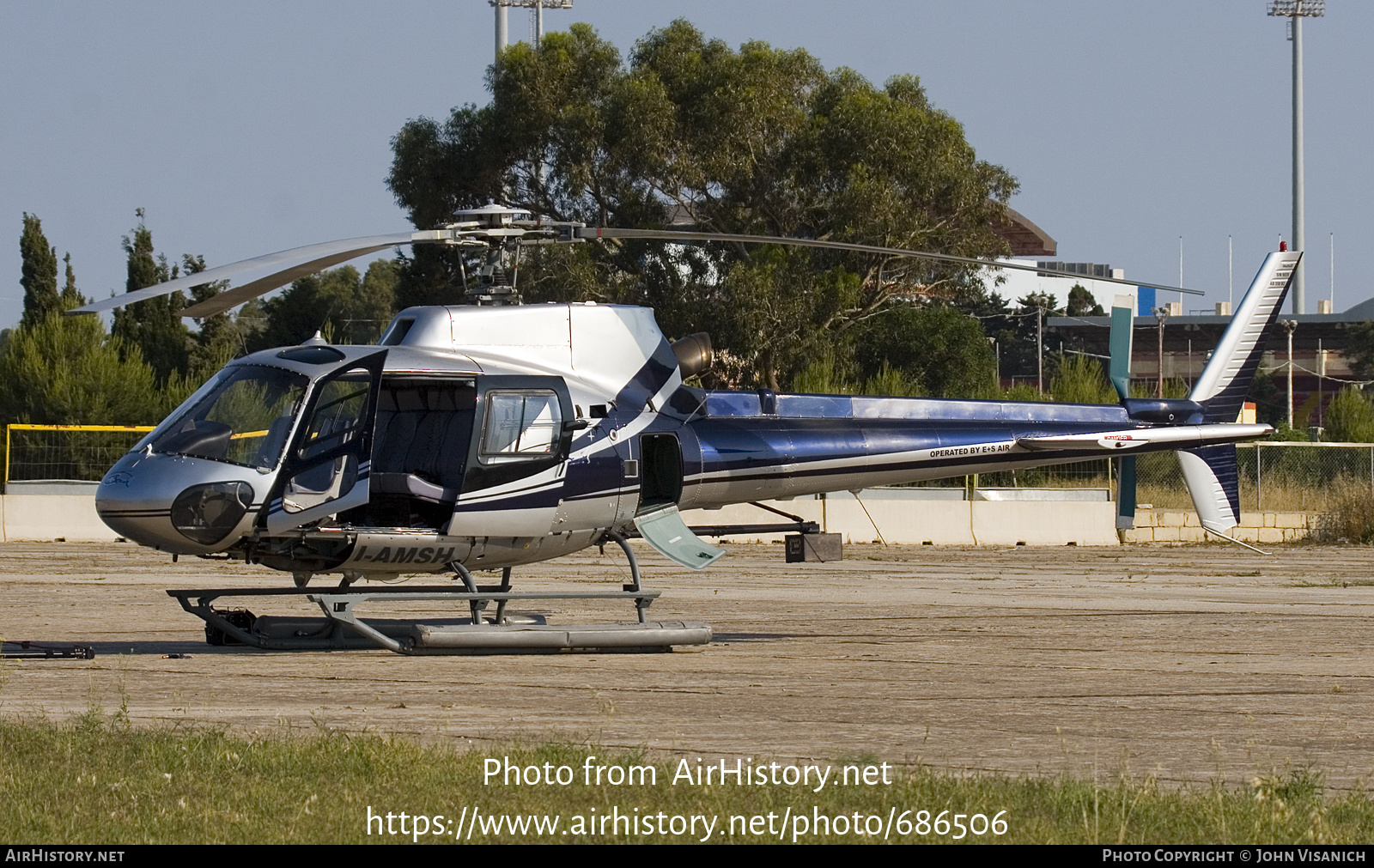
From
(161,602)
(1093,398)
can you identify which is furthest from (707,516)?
(1093,398)

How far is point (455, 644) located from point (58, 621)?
5235 millimetres

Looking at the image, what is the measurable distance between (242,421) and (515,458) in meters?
2.17

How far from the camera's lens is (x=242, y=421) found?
39.9 ft

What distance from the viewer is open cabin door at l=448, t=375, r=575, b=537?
41.8ft

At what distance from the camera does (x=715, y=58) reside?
51656 millimetres

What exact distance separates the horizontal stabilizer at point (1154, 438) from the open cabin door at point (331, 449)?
244 inches

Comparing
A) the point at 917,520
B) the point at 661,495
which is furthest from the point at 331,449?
the point at 917,520

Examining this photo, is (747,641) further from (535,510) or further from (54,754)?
(54,754)

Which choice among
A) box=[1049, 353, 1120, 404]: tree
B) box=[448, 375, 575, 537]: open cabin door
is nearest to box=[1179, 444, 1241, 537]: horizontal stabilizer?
box=[448, 375, 575, 537]: open cabin door

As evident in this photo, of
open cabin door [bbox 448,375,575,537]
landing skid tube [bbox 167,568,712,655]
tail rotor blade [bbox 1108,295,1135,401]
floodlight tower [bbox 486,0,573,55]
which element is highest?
floodlight tower [bbox 486,0,573,55]

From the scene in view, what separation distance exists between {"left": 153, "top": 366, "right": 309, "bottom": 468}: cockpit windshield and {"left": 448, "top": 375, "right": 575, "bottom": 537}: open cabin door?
4.87ft

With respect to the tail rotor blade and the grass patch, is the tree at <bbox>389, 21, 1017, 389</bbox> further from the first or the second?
the grass patch

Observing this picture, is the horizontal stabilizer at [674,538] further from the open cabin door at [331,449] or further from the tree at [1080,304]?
the tree at [1080,304]

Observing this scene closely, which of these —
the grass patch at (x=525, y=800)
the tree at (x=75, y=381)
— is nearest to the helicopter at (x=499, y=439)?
the grass patch at (x=525, y=800)
